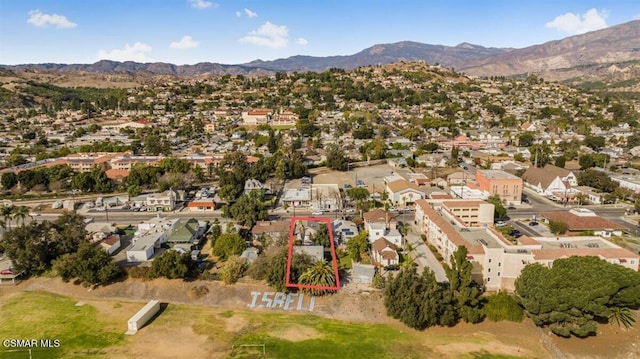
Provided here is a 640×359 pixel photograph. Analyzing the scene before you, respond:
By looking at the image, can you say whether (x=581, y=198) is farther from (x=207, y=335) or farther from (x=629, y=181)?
(x=207, y=335)

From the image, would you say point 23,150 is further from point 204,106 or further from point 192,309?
point 192,309

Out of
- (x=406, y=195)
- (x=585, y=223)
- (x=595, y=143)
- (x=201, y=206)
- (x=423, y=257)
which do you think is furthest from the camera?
(x=595, y=143)

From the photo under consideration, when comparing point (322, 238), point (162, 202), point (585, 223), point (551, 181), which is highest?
point (551, 181)

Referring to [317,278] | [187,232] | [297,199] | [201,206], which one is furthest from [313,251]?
[201,206]

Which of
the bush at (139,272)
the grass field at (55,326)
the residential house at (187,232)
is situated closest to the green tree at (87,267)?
the bush at (139,272)

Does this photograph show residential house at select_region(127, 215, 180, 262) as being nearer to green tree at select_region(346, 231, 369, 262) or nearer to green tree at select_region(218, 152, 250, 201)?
green tree at select_region(218, 152, 250, 201)

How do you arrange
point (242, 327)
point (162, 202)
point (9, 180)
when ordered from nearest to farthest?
point (242, 327) → point (162, 202) → point (9, 180)
